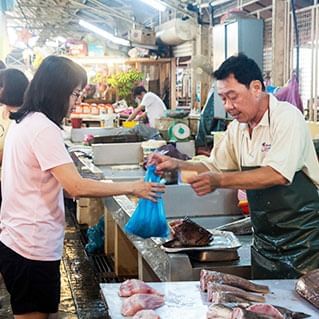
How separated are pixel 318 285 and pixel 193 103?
9.77m

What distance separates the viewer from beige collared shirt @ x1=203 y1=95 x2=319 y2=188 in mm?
2635

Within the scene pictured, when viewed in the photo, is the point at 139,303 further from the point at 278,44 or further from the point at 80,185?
the point at 278,44

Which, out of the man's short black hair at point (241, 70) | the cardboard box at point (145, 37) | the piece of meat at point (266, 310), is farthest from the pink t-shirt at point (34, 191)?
the cardboard box at point (145, 37)

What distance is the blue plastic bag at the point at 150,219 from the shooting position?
2.98m

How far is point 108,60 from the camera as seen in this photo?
1470cm

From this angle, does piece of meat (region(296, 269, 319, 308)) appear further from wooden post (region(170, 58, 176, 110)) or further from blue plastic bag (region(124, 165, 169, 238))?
wooden post (region(170, 58, 176, 110))

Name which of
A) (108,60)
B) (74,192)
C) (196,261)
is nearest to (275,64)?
(196,261)

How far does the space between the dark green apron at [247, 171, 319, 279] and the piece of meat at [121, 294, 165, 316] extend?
769mm

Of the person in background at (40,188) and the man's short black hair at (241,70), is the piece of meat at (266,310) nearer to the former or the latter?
the person in background at (40,188)

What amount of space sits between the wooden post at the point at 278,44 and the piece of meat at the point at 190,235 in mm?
4432

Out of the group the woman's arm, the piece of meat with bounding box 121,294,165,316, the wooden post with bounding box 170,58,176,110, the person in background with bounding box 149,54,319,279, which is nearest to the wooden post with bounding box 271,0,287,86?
the person in background with bounding box 149,54,319,279

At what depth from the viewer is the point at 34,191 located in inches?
105

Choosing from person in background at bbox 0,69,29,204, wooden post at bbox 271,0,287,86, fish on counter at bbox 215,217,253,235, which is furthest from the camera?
wooden post at bbox 271,0,287,86

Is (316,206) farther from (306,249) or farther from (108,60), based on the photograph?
(108,60)
